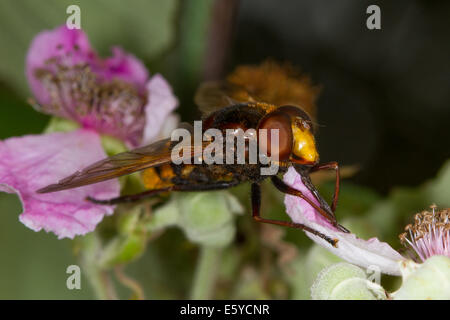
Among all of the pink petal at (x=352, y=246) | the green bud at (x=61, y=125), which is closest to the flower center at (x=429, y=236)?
the pink petal at (x=352, y=246)

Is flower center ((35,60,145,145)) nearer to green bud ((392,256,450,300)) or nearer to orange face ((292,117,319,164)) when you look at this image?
orange face ((292,117,319,164))

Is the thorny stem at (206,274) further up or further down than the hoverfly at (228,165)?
further down

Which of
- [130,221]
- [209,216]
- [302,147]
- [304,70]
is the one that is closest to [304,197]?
[302,147]

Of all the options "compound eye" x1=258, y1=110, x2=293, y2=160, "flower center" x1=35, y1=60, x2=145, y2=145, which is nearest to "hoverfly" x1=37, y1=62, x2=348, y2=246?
"compound eye" x1=258, y1=110, x2=293, y2=160

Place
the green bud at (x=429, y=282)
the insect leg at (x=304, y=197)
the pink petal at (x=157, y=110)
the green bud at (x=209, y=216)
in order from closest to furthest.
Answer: the green bud at (x=429, y=282) → the insect leg at (x=304, y=197) → the green bud at (x=209, y=216) → the pink petal at (x=157, y=110)

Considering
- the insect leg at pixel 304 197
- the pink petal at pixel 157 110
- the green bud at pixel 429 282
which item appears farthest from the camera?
the pink petal at pixel 157 110

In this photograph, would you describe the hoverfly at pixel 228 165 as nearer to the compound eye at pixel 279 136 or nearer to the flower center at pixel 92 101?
the compound eye at pixel 279 136

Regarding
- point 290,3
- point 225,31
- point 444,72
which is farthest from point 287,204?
point 290,3
